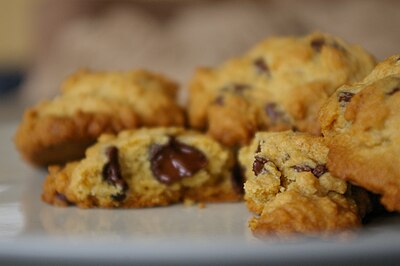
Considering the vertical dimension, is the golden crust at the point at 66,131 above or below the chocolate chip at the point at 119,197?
above

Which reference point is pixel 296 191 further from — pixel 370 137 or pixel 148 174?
pixel 148 174

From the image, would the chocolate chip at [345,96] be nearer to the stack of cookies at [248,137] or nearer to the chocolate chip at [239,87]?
the stack of cookies at [248,137]

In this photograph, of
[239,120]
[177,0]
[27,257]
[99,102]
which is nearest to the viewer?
[27,257]

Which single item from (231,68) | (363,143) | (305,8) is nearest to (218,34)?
(305,8)

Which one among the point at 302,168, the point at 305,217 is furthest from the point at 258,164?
the point at 305,217

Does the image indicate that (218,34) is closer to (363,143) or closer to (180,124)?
(180,124)

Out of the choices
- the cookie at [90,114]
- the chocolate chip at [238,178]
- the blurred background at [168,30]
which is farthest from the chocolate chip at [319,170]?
the blurred background at [168,30]

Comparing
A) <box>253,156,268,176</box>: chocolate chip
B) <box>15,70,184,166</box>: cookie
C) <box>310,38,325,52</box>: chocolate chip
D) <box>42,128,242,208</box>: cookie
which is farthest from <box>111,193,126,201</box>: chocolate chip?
<box>310,38,325,52</box>: chocolate chip

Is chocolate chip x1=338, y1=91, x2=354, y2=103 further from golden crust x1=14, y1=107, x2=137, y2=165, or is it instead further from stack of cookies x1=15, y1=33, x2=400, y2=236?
golden crust x1=14, y1=107, x2=137, y2=165
